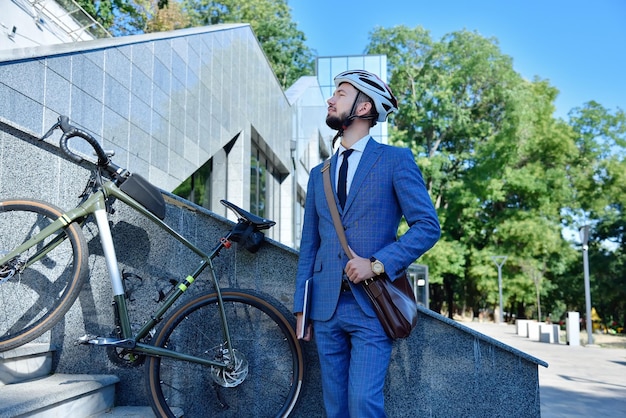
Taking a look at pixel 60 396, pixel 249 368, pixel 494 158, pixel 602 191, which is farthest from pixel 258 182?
pixel 602 191

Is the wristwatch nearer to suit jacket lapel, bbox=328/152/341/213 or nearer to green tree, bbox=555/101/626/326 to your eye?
suit jacket lapel, bbox=328/152/341/213

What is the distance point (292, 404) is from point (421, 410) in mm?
742

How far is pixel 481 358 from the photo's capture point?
132 inches

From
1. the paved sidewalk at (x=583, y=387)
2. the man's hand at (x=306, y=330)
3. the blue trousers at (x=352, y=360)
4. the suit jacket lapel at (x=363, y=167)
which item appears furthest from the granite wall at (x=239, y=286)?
the paved sidewalk at (x=583, y=387)

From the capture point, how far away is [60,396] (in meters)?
2.91

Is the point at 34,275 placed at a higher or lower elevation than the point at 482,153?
lower

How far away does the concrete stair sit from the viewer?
277cm

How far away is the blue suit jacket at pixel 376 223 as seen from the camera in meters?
2.59

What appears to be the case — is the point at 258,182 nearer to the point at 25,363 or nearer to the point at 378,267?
the point at 25,363

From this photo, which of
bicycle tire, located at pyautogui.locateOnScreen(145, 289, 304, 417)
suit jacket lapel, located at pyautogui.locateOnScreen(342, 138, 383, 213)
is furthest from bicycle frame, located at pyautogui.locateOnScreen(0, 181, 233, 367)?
suit jacket lapel, located at pyautogui.locateOnScreen(342, 138, 383, 213)

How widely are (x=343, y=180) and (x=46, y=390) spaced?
1.85 meters

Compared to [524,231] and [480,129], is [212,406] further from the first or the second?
[480,129]

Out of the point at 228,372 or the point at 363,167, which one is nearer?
the point at 363,167

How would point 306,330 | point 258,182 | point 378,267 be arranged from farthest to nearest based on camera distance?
point 258,182
point 306,330
point 378,267
